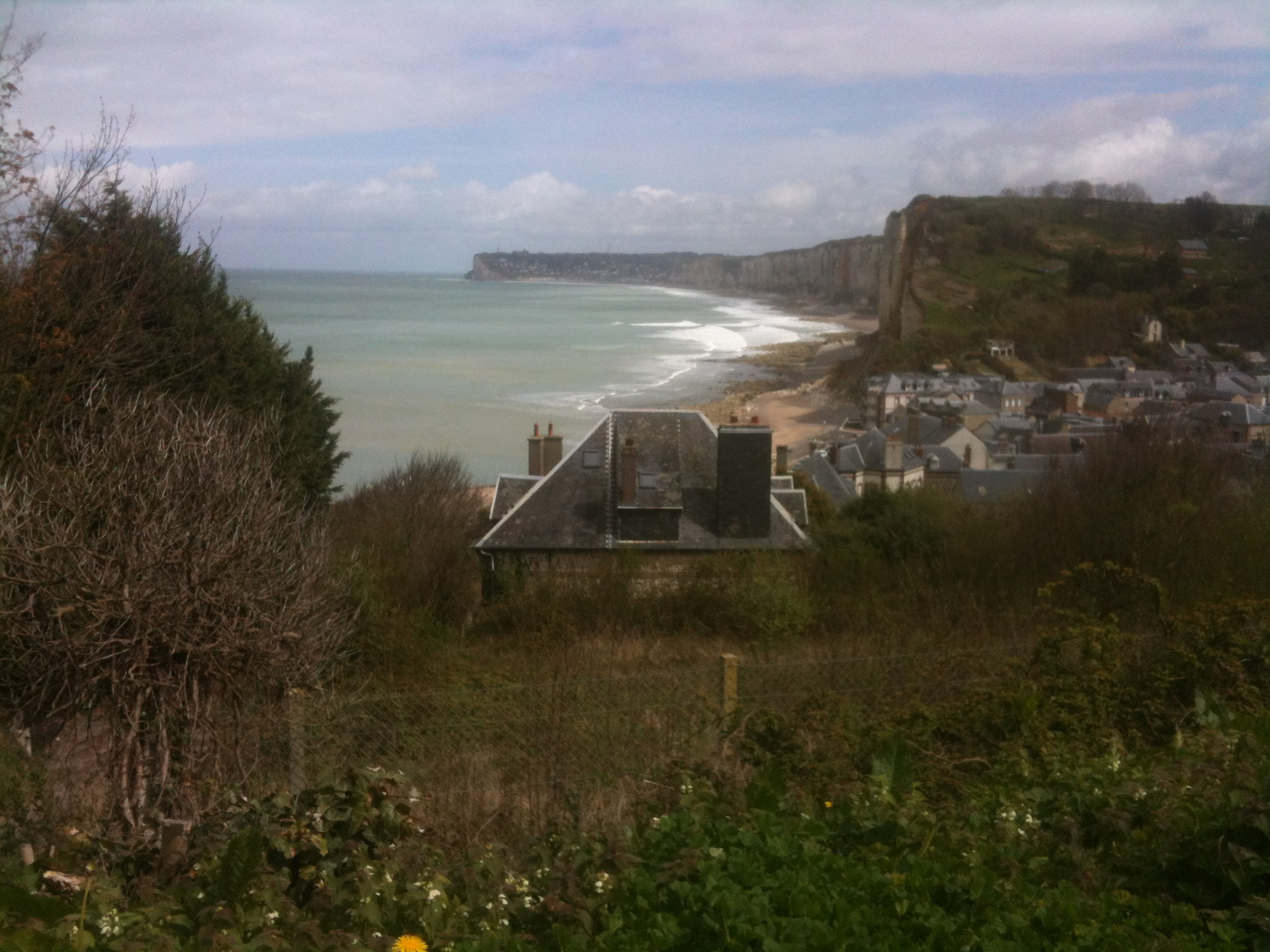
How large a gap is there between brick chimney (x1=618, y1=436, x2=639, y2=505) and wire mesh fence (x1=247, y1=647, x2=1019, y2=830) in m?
9.50

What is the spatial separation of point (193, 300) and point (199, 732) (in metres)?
10.5

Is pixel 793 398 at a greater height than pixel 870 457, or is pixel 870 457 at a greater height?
pixel 793 398

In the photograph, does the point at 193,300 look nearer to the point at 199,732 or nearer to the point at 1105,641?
the point at 199,732

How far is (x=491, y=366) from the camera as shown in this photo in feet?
233

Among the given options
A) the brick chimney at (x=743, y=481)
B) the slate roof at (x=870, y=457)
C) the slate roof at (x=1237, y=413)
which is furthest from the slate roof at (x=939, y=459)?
the brick chimney at (x=743, y=481)

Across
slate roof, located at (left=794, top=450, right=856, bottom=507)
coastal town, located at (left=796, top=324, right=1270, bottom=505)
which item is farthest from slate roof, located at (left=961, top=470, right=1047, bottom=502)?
slate roof, located at (left=794, top=450, right=856, bottom=507)

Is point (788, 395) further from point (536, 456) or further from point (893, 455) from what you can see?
point (536, 456)

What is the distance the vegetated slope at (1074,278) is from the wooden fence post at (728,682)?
65.6 m

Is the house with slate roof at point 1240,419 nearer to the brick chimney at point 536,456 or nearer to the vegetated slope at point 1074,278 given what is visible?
the brick chimney at point 536,456

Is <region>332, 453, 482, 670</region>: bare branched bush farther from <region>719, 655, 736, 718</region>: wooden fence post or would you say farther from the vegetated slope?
the vegetated slope

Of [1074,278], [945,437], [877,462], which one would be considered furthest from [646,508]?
[1074,278]

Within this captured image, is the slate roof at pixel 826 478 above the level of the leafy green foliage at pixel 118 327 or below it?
below

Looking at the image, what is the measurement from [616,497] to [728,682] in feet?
34.1

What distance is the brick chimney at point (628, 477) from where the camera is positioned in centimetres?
1672
